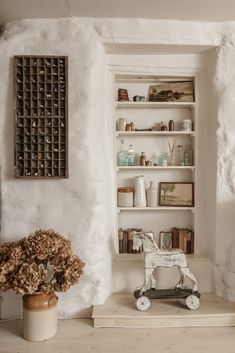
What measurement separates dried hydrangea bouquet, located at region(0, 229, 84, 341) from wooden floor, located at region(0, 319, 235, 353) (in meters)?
0.09

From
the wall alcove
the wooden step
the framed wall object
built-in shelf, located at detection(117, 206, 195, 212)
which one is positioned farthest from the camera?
built-in shelf, located at detection(117, 206, 195, 212)

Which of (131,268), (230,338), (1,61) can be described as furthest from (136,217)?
(1,61)

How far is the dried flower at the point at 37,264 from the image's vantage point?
1758 mm

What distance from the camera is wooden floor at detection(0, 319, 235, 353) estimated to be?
174 cm

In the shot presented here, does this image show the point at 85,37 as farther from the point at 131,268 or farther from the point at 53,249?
the point at 131,268

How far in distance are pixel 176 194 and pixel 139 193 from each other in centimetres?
29

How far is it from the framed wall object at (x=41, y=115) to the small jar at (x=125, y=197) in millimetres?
510

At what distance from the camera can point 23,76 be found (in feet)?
6.84

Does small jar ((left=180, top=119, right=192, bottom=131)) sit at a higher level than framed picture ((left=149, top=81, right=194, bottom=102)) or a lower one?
lower

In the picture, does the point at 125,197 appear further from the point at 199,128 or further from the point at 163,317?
the point at 163,317

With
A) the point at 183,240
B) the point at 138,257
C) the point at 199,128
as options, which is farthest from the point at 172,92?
the point at 138,257

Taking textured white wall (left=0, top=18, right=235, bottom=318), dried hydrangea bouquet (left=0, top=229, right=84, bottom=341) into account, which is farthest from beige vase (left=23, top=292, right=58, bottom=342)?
textured white wall (left=0, top=18, right=235, bottom=318)

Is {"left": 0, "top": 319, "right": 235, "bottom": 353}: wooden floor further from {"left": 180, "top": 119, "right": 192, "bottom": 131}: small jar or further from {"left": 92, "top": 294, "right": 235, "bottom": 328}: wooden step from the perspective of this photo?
{"left": 180, "top": 119, "right": 192, "bottom": 131}: small jar

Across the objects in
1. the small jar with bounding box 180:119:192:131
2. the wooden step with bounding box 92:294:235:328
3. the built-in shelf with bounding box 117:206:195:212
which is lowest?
the wooden step with bounding box 92:294:235:328
